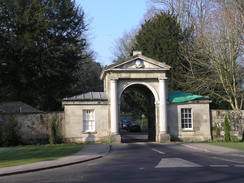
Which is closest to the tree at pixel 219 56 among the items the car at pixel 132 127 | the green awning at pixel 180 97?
the green awning at pixel 180 97

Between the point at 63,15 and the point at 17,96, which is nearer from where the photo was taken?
the point at 63,15

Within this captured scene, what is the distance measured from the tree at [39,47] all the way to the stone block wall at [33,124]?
793cm

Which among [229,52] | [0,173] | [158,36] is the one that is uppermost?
[158,36]

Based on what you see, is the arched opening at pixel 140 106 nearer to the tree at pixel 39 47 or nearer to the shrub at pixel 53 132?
the shrub at pixel 53 132

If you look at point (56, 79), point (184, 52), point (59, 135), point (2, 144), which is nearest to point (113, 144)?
point (59, 135)

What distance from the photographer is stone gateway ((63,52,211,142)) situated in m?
28.1

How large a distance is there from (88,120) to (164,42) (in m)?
14.7

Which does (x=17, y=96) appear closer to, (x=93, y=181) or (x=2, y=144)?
(x=2, y=144)

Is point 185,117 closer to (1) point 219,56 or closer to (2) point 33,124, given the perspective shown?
(1) point 219,56

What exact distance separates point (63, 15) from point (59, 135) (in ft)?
45.7

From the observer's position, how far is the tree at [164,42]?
38.2 metres

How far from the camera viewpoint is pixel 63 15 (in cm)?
3653

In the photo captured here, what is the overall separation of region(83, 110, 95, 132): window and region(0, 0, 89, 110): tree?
8940 millimetres

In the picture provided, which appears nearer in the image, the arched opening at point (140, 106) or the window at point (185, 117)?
the window at point (185, 117)
